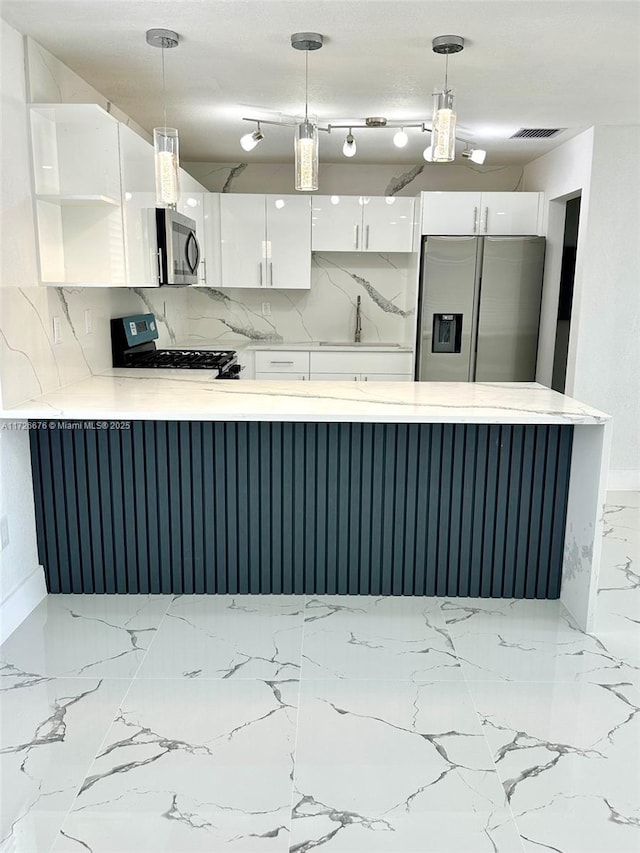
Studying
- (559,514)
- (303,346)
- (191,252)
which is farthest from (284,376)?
(559,514)

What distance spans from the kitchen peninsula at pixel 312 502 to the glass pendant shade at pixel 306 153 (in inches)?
34.2

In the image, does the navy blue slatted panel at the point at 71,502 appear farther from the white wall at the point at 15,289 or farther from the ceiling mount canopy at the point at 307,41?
the ceiling mount canopy at the point at 307,41

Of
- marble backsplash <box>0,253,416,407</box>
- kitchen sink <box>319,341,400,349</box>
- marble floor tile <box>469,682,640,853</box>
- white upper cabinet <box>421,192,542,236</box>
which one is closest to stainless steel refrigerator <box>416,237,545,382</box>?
white upper cabinet <box>421,192,542,236</box>

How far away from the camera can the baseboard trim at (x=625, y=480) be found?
4672mm

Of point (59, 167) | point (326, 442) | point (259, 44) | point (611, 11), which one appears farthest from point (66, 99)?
point (611, 11)

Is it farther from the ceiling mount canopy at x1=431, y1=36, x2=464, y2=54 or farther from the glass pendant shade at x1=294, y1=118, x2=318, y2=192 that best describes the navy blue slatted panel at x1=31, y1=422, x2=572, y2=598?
the ceiling mount canopy at x1=431, y1=36, x2=464, y2=54

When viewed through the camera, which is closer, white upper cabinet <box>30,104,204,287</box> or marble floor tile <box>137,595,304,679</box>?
marble floor tile <box>137,595,304,679</box>

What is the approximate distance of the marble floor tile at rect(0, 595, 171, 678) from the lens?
8.13 feet

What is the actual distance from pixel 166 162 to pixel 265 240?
2839mm

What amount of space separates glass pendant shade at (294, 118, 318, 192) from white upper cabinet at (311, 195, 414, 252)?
2.88 metres

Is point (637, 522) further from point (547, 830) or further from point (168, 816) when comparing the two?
point (168, 816)

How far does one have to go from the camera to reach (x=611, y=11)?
7.98 feet

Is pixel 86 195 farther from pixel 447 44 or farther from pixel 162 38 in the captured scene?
pixel 447 44

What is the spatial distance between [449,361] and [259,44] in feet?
9.40
